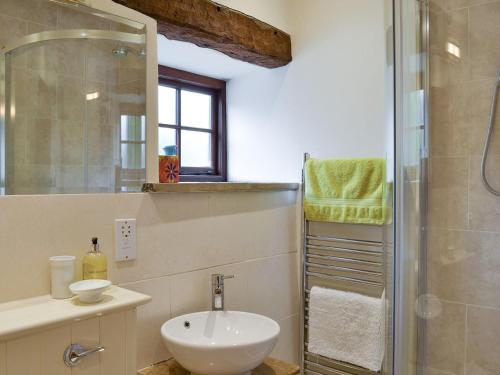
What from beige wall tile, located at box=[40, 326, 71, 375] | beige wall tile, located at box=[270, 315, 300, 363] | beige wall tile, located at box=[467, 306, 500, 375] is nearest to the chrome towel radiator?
beige wall tile, located at box=[270, 315, 300, 363]

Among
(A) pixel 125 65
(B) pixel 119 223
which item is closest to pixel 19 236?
(B) pixel 119 223

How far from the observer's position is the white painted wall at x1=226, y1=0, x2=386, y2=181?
6.39 ft

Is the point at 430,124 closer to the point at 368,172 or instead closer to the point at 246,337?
the point at 368,172

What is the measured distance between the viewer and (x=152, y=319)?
147 cm

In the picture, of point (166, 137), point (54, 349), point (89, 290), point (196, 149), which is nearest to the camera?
point (54, 349)

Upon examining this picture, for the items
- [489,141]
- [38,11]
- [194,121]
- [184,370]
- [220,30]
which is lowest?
[184,370]

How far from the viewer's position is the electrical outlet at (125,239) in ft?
4.44

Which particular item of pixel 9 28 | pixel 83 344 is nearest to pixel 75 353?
pixel 83 344

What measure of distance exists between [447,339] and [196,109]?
5.96 ft

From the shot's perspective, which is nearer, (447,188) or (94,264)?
(94,264)

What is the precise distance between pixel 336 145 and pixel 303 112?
28 centimetres

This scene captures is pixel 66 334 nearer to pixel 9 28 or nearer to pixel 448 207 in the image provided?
pixel 9 28

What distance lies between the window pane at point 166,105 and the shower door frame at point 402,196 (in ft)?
4.37

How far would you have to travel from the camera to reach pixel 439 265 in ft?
5.64
